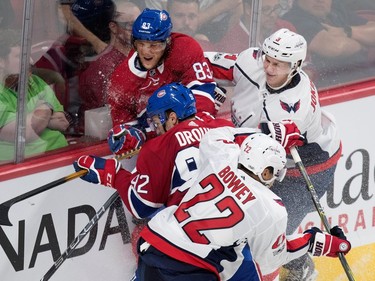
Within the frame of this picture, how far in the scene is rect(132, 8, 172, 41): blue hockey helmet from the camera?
212 inches

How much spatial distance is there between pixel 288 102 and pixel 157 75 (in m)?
A: 0.56

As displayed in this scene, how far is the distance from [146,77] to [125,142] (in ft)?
0.97

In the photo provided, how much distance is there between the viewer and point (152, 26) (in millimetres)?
5391

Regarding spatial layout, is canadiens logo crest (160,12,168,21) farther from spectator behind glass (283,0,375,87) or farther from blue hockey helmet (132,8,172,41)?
spectator behind glass (283,0,375,87)

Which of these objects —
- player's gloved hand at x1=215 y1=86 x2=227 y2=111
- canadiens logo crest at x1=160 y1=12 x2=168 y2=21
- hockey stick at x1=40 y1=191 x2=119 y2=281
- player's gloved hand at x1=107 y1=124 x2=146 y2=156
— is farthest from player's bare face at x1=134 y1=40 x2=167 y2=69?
hockey stick at x1=40 y1=191 x2=119 y2=281

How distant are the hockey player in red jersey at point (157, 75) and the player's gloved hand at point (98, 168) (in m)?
0.24

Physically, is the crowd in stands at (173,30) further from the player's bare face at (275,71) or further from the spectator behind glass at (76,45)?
the player's bare face at (275,71)

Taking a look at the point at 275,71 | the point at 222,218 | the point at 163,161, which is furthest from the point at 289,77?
the point at 222,218

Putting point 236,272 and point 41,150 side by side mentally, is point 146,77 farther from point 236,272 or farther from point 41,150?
point 236,272

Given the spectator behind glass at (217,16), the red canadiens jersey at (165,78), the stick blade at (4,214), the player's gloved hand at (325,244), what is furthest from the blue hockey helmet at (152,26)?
the player's gloved hand at (325,244)

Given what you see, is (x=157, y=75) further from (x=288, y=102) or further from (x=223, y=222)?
(x=223, y=222)

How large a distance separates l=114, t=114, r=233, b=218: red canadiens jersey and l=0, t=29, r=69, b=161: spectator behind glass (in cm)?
49

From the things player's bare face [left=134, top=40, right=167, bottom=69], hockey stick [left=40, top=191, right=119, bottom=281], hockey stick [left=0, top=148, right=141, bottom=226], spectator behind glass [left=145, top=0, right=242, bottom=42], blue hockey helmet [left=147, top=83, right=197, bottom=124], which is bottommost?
hockey stick [left=40, top=191, right=119, bottom=281]

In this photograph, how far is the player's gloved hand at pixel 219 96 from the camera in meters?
5.80
